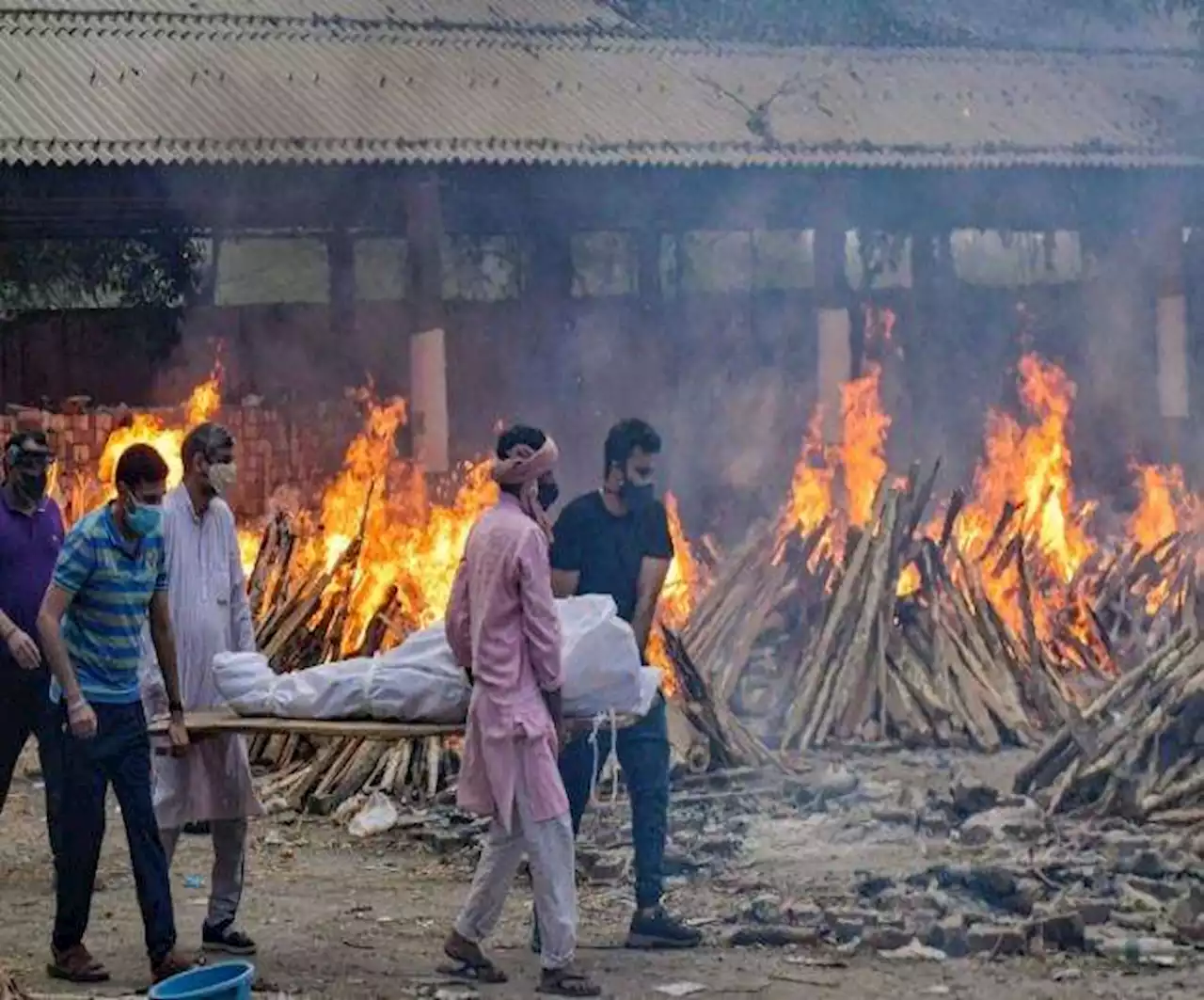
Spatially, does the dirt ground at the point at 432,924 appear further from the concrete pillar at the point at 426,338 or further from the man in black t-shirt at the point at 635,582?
the concrete pillar at the point at 426,338

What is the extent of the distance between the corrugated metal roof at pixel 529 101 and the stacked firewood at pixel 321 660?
3.72 meters

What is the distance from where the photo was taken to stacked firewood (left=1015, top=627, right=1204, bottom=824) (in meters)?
8.85

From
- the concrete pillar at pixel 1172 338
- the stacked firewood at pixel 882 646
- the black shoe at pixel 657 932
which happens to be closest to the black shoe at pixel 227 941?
the black shoe at pixel 657 932

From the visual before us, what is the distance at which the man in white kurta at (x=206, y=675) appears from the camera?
7.52 m

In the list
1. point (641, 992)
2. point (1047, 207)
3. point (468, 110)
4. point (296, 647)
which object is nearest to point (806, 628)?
point (296, 647)

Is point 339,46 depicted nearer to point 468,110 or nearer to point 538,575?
point 468,110

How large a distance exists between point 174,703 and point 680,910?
2233mm

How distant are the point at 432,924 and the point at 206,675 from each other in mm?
1392

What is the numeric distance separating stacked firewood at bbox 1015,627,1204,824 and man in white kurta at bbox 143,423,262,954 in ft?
11.6

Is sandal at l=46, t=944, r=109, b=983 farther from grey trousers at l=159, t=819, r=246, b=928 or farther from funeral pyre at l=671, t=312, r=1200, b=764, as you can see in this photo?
funeral pyre at l=671, t=312, r=1200, b=764

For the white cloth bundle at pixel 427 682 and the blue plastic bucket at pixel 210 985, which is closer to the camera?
the blue plastic bucket at pixel 210 985

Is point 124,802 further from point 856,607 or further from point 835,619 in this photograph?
point 856,607

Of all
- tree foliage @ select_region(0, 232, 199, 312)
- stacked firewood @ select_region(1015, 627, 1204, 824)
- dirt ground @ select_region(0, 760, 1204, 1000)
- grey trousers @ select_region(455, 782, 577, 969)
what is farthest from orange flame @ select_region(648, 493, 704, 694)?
tree foliage @ select_region(0, 232, 199, 312)

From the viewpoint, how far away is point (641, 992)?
7.21 metres
